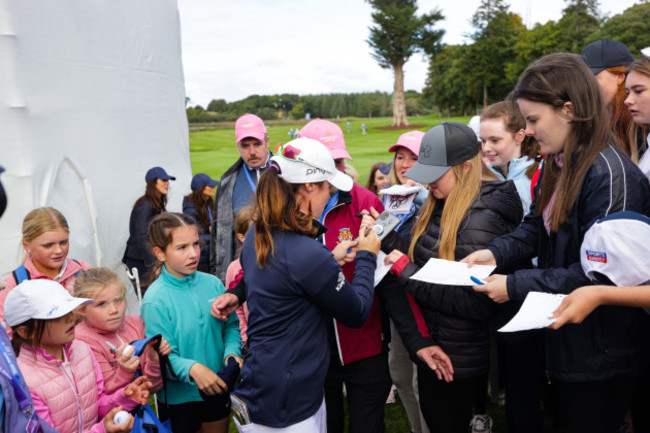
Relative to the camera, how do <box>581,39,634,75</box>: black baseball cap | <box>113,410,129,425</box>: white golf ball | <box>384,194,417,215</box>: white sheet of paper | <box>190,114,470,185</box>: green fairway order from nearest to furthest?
<box>113,410,129,425</box>: white golf ball
<box>384,194,417,215</box>: white sheet of paper
<box>581,39,634,75</box>: black baseball cap
<box>190,114,470,185</box>: green fairway

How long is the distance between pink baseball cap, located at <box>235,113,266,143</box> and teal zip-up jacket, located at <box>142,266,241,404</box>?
180 cm

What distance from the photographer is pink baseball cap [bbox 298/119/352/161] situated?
3.36 metres

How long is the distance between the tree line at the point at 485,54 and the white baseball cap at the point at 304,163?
40956mm

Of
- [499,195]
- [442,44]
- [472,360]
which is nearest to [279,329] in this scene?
[472,360]

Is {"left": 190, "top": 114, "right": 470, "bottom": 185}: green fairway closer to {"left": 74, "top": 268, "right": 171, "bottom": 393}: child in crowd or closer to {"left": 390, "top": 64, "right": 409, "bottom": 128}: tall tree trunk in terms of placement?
{"left": 390, "top": 64, "right": 409, "bottom": 128}: tall tree trunk

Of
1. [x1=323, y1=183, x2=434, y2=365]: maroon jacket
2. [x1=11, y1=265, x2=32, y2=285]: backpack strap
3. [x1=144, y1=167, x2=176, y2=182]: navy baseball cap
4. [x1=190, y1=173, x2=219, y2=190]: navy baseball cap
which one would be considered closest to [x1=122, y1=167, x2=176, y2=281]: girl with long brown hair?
[x1=144, y1=167, x2=176, y2=182]: navy baseball cap

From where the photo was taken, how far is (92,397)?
2.55m

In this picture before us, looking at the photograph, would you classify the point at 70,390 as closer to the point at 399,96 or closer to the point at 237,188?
the point at 237,188

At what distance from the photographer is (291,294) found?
7.37 ft

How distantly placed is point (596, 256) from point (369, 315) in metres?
1.29

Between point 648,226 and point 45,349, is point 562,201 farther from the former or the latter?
point 45,349

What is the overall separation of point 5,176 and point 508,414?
17.2 ft

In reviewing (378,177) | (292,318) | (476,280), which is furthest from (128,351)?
(378,177)

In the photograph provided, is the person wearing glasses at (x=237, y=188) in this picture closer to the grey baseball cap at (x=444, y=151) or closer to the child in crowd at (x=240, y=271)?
the child in crowd at (x=240, y=271)
